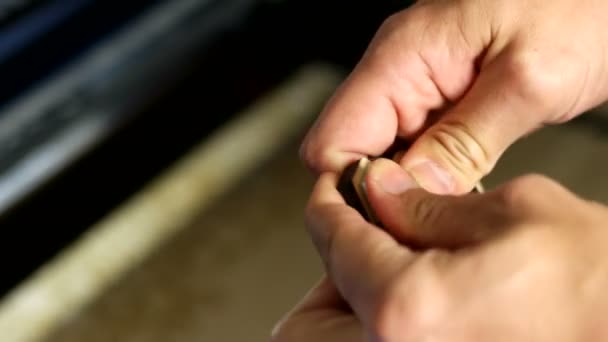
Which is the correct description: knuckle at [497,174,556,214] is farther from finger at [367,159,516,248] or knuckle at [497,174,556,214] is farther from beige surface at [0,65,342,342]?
beige surface at [0,65,342,342]

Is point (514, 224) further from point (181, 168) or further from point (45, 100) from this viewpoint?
point (181, 168)

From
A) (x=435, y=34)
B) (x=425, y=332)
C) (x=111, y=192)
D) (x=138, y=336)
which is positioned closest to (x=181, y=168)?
(x=111, y=192)

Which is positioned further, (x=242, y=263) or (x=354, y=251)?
(x=242, y=263)

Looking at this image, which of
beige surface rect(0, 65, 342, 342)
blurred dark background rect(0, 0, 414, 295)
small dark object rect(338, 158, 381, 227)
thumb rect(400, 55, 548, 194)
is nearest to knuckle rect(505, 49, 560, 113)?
thumb rect(400, 55, 548, 194)

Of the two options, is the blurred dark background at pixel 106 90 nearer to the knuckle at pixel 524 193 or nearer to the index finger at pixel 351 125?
the index finger at pixel 351 125

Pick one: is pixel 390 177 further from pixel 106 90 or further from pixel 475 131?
pixel 106 90

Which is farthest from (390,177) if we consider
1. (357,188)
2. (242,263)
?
(242,263)
